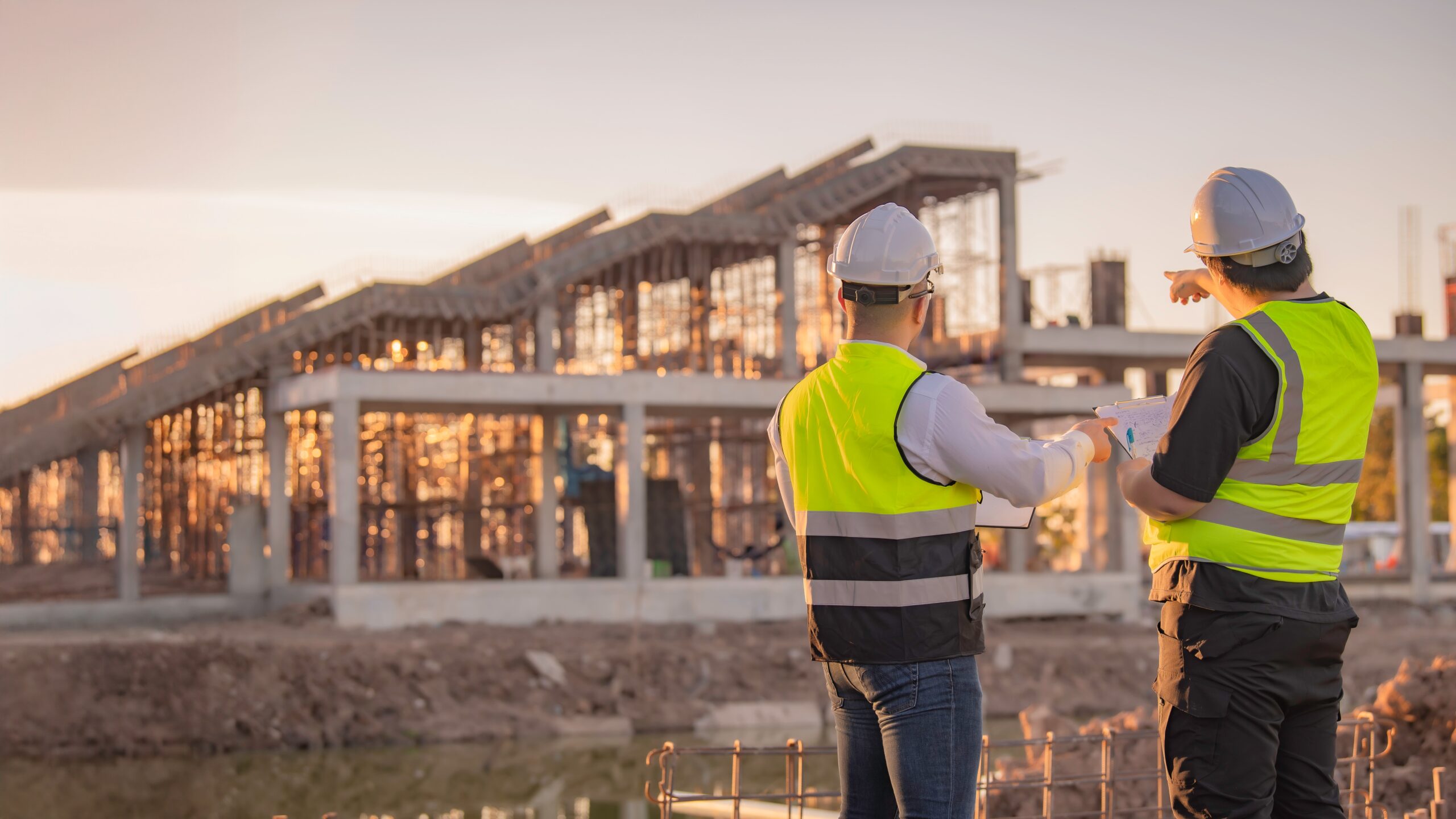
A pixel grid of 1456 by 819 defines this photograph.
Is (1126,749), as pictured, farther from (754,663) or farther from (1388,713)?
(754,663)

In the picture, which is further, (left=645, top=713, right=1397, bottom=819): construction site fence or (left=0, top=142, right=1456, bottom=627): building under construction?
(left=0, top=142, right=1456, bottom=627): building under construction

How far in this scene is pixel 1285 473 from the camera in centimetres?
336

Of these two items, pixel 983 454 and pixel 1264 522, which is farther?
pixel 1264 522

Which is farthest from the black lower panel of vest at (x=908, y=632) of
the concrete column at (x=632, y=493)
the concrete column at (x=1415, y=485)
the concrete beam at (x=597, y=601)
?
the concrete column at (x=1415, y=485)

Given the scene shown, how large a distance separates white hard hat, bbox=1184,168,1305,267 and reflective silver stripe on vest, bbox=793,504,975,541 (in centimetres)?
93

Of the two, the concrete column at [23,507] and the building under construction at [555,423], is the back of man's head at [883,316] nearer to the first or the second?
the building under construction at [555,423]

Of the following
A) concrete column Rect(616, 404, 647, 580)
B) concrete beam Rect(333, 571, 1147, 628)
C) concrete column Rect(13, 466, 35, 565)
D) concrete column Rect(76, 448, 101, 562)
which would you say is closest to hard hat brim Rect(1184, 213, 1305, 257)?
concrete beam Rect(333, 571, 1147, 628)

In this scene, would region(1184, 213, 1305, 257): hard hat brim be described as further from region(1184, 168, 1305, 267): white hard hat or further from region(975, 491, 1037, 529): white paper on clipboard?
region(975, 491, 1037, 529): white paper on clipboard

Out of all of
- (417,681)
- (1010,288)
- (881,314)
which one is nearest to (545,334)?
(1010,288)

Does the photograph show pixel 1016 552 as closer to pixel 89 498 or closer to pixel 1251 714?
pixel 89 498

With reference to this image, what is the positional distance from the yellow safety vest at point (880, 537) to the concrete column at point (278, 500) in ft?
102

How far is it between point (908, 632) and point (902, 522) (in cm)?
24

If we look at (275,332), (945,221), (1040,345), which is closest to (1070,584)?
(1040,345)

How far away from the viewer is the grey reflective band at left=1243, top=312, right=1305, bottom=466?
332 cm
